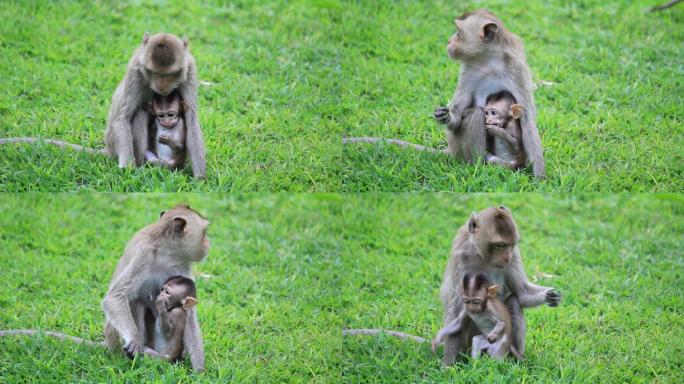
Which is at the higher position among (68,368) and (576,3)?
(576,3)

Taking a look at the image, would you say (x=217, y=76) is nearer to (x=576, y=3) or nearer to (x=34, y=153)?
(x=34, y=153)

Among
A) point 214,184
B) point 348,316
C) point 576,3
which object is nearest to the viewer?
point 214,184

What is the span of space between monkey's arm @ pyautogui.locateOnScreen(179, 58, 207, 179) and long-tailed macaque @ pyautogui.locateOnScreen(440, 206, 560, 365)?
2377mm

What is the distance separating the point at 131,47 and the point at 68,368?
4388 millimetres

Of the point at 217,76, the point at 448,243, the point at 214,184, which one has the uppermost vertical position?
the point at 217,76

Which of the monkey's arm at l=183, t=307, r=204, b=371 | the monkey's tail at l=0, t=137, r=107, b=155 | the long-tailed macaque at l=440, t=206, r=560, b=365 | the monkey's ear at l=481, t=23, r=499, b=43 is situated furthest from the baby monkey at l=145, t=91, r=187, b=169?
the monkey's ear at l=481, t=23, r=499, b=43

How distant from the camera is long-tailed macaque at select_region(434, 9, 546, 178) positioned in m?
7.85

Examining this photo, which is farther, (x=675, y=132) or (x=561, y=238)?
(x=561, y=238)

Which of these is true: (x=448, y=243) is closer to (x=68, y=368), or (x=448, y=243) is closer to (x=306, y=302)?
(x=306, y=302)

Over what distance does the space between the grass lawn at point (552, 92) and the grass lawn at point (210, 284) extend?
1.44 m

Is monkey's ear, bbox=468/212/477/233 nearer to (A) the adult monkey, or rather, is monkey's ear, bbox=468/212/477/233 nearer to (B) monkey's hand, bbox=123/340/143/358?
(A) the adult monkey

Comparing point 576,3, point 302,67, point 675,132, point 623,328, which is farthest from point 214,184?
point 576,3

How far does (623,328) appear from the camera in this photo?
28.7 ft

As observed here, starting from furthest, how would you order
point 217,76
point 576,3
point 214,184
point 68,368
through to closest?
point 576,3 < point 217,76 < point 214,184 < point 68,368
